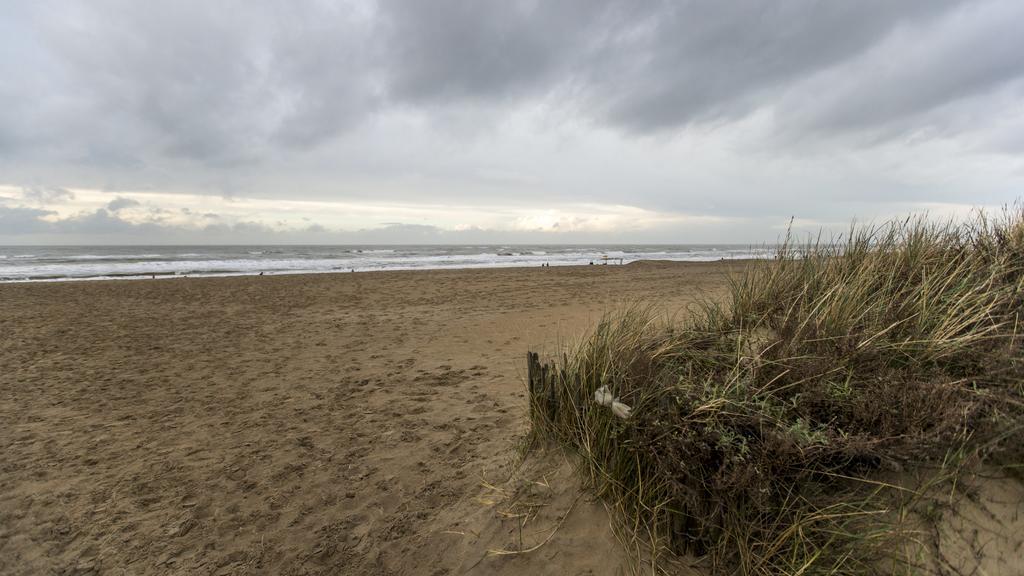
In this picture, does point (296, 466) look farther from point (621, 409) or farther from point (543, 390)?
point (621, 409)

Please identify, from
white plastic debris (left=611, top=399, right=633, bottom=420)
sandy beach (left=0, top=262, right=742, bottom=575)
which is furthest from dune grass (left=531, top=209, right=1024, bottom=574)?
sandy beach (left=0, top=262, right=742, bottom=575)

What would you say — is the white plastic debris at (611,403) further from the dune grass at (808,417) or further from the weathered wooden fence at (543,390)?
the weathered wooden fence at (543,390)

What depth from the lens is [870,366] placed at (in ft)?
9.04

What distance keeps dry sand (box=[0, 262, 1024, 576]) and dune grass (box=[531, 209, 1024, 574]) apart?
28 cm

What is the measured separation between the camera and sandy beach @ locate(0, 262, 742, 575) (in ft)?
10.2

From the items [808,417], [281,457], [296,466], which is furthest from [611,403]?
[281,457]

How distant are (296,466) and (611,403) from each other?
3.17 m

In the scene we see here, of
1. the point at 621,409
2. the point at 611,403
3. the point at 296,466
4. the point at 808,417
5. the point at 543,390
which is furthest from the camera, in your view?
the point at 296,466

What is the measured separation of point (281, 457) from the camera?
4.53 metres

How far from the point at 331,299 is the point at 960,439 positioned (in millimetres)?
15702

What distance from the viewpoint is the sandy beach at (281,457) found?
10.2ft

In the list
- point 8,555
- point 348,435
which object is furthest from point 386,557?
point 8,555

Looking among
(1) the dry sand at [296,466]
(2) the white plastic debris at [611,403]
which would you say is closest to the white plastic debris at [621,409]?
(2) the white plastic debris at [611,403]

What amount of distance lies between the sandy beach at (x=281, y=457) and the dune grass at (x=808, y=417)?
532mm
